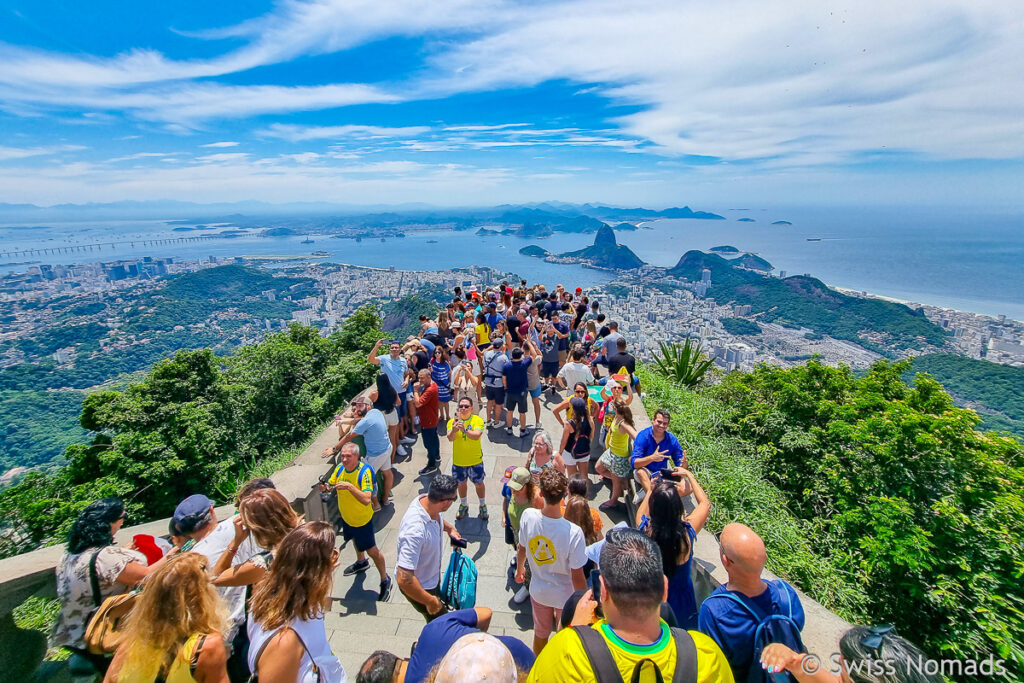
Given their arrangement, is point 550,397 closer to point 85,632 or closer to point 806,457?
point 806,457

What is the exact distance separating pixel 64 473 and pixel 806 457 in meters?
11.5

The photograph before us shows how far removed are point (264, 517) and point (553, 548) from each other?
2074 millimetres

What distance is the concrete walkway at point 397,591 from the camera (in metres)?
3.53

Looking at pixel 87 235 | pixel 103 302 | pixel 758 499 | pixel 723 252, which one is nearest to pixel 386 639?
pixel 758 499

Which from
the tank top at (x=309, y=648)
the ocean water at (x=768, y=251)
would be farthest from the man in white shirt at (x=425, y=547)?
the ocean water at (x=768, y=251)

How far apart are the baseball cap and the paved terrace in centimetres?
122

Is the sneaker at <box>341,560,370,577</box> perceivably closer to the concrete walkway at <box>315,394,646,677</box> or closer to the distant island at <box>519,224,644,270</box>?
the concrete walkway at <box>315,394,646,677</box>

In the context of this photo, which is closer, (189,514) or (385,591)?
(189,514)

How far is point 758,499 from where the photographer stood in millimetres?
5180

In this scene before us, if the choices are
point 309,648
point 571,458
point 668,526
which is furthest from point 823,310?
point 309,648

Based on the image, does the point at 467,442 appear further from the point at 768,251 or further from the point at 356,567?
the point at 768,251

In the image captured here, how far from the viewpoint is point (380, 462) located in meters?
5.29

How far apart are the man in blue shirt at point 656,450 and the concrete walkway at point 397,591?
1254mm

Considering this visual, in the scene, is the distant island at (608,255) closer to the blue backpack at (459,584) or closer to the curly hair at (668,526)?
the curly hair at (668,526)
